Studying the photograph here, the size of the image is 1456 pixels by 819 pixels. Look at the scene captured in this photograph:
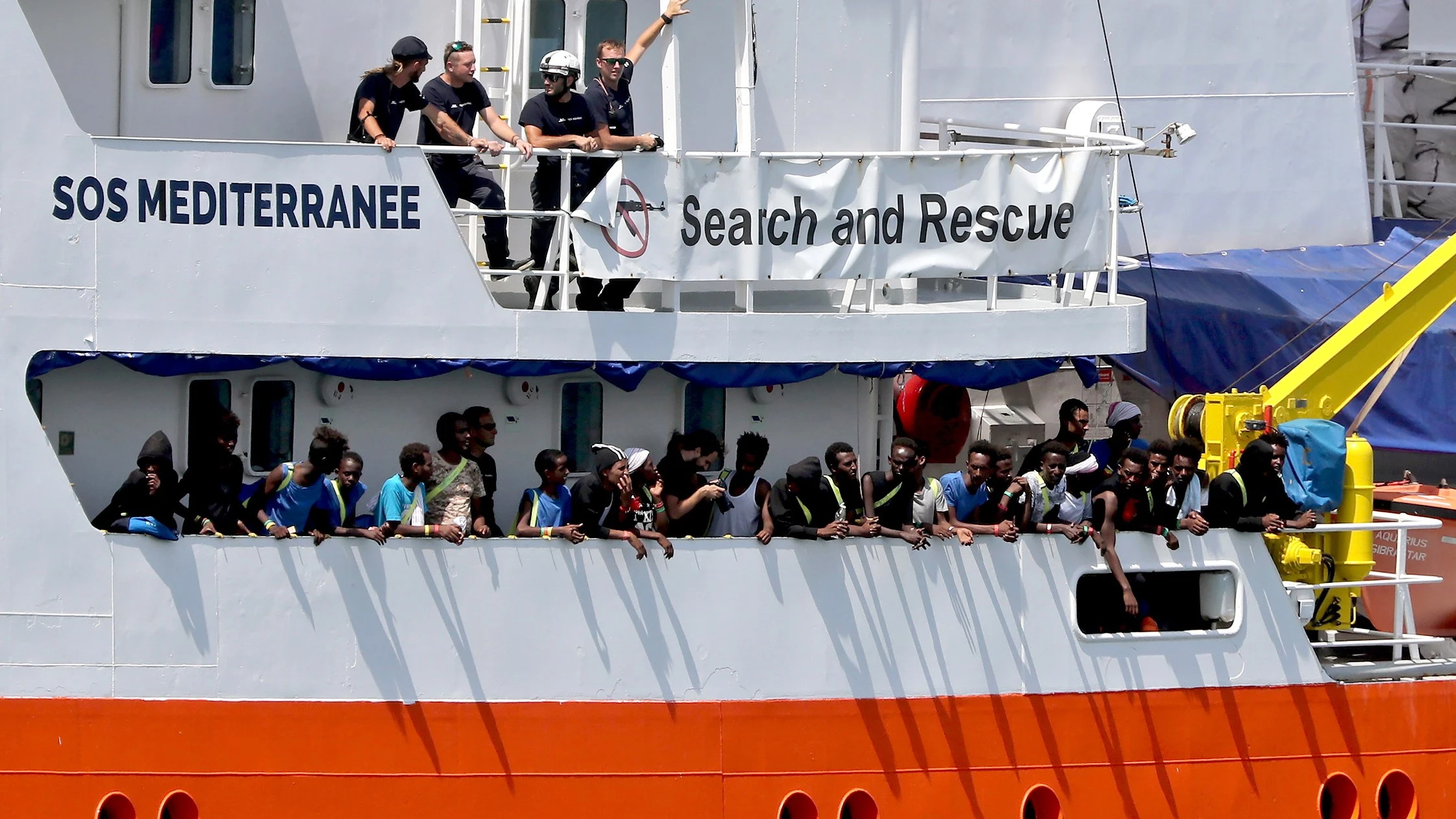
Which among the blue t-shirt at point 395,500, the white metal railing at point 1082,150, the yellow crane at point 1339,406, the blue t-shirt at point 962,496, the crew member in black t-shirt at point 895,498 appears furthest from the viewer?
the yellow crane at point 1339,406

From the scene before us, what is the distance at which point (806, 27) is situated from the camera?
10141 mm

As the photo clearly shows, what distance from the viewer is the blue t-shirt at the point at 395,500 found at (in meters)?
8.80

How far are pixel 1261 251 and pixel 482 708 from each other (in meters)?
8.24

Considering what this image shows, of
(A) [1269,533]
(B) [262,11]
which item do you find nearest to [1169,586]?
(A) [1269,533]

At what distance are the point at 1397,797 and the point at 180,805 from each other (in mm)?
6552

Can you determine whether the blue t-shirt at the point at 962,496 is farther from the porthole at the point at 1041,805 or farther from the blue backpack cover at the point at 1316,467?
the blue backpack cover at the point at 1316,467

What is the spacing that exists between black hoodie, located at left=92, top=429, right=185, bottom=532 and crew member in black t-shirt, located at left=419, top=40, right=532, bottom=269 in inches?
78.0

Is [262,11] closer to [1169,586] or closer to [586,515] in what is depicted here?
[586,515]

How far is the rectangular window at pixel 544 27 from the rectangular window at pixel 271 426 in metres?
2.33

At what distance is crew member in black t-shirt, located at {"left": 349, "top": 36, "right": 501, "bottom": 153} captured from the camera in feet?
30.6

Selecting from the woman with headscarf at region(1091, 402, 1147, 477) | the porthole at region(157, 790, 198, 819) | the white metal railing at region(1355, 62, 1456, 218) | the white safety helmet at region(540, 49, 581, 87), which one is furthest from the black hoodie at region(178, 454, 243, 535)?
the white metal railing at region(1355, 62, 1456, 218)

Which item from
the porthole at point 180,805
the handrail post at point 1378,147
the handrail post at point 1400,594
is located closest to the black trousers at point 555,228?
the porthole at point 180,805

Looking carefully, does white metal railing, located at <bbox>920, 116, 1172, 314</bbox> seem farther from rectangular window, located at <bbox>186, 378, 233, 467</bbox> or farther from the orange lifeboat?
rectangular window, located at <bbox>186, 378, 233, 467</bbox>

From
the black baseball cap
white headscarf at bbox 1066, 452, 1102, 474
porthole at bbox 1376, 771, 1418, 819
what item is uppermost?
the black baseball cap
